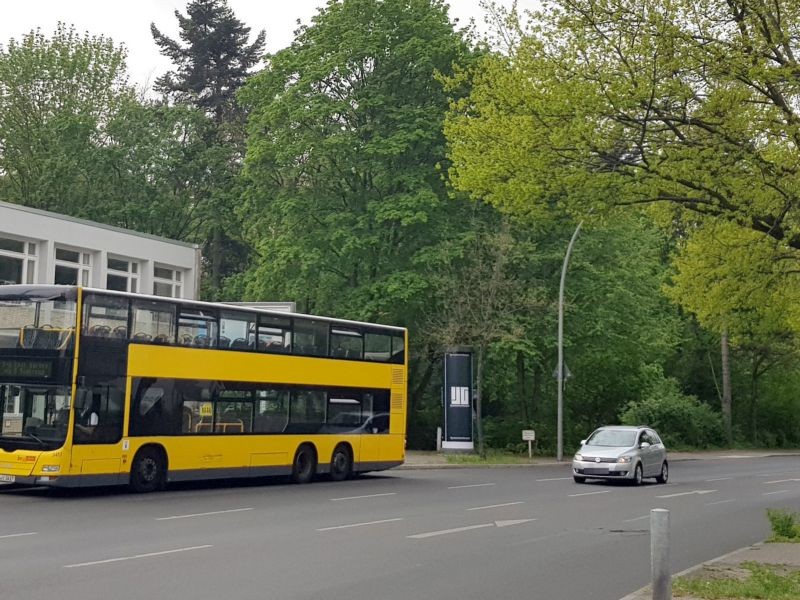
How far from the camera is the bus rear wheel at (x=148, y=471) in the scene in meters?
21.5

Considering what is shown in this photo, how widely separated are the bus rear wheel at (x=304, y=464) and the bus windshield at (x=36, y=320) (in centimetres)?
734

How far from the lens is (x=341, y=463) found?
2734cm

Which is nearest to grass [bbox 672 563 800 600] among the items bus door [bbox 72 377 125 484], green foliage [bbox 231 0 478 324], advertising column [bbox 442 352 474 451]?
bus door [bbox 72 377 125 484]

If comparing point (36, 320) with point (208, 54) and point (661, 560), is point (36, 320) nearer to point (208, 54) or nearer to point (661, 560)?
point (661, 560)

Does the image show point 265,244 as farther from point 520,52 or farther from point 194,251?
point 520,52

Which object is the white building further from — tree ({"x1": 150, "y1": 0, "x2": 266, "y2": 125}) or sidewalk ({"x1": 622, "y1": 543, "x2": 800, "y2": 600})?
sidewalk ({"x1": 622, "y1": 543, "x2": 800, "y2": 600})

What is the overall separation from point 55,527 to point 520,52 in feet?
36.4

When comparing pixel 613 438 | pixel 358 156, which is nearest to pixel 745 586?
pixel 613 438

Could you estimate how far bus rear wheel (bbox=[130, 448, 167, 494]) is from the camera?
21469 millimetres

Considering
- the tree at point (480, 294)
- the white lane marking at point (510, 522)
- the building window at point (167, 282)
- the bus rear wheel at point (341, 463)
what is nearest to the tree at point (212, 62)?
the building window at point (167, 282)

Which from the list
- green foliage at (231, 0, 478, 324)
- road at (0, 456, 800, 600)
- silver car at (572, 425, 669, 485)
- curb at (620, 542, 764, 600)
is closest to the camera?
curb at (620, 542, 764, 600)

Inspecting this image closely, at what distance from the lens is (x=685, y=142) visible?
1895 cm

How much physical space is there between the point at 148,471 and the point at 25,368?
3.25 meters

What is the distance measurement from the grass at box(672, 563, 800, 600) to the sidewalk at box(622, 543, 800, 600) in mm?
184
